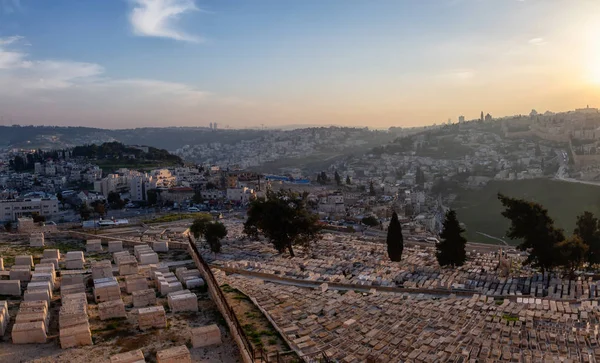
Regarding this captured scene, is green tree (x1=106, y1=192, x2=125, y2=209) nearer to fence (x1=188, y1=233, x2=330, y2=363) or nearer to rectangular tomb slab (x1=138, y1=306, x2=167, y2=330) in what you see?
fence (x1=188, y1=233, x2=330, y2=363)

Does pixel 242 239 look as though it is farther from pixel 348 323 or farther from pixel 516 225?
pixel 348 323

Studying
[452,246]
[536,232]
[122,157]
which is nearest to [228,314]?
[452,246]

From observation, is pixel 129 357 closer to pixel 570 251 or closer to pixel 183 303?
pixel 183 303

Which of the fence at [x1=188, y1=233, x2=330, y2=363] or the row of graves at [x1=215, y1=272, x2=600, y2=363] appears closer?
the fence at [x1=188, y1=233, x2=330, y2=363]

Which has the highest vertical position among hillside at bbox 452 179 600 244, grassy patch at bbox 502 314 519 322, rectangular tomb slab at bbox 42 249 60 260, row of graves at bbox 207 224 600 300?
rectangular tomb slab at bbox 42 249 60 260

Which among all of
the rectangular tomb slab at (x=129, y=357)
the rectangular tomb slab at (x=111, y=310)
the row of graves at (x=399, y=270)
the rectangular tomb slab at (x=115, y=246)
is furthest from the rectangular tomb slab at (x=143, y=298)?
the rectangular tomb slab at (x=115, y=246)

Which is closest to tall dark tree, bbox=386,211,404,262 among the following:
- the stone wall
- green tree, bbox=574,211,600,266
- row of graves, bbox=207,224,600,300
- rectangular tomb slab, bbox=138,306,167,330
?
row of graves, bbox=207,224,600,300
